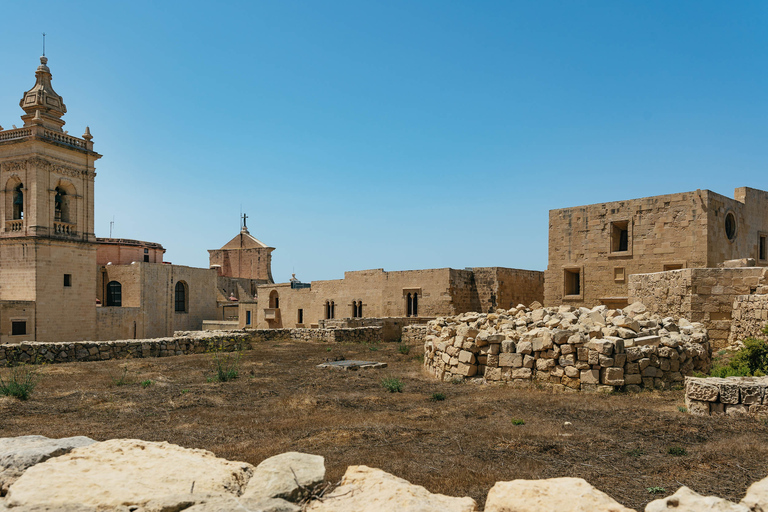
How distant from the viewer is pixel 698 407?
675cm

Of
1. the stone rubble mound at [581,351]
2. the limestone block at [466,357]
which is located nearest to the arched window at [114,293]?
the stone rubble mound at [581,351]

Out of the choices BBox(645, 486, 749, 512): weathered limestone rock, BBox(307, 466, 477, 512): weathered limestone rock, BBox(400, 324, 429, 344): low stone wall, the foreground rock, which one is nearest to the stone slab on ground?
BBox(400, 324, 429, 344): low stone wall

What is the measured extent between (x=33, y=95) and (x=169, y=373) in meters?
25.3

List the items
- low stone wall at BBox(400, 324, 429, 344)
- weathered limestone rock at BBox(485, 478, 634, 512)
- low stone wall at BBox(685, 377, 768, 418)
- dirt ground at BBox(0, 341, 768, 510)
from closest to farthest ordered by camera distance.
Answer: weathered limestone rock at BBox(485, 478, 634, 512), dirt ground at BBox(0, 341, 768, 510), low stone wall at BBox(685, 377, 768, 418), low stone wall at BBox(400, 324, 429, 344)

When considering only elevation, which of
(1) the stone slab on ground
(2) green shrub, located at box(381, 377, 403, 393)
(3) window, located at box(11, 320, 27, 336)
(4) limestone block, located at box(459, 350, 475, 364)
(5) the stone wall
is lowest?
(3) window, located at box(11, 320, 27, 336)

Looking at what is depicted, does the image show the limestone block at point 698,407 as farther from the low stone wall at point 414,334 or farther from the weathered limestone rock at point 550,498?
the low stone wall at point 414,334

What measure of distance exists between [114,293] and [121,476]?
1429 inches

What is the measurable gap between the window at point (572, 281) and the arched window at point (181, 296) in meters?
28.0

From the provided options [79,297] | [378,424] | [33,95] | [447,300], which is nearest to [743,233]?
[447,300]

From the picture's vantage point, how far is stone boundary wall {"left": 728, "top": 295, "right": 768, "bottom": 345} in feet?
36.6

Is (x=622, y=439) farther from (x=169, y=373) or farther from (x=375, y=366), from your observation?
(x=169, y=373)

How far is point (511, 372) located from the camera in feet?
31.4

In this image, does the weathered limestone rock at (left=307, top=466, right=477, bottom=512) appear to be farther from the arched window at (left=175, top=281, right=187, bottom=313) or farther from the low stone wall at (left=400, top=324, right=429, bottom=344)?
the arched window at (left=175, top=281, right=187, bottom=313)

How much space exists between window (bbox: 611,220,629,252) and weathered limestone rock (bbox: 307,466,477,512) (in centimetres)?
1867
